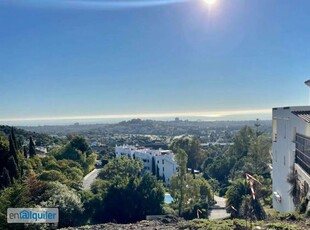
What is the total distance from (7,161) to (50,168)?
2454 millimetres

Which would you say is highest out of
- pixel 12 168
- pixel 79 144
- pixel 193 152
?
pixel 79 144

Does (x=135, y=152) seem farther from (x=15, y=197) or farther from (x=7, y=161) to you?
(x=15, y=197)

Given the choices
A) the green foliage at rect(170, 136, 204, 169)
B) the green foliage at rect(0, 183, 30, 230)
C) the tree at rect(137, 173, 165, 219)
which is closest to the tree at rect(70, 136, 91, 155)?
the green foliage at rect(170, 136, 204, 169)

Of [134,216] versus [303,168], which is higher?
[303,168]

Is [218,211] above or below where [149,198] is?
below

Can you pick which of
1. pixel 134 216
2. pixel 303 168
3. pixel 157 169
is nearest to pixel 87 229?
pixel 303 168

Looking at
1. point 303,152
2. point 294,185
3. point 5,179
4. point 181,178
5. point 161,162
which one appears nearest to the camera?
point 303,152

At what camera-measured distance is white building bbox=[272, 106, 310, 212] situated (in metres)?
9.63

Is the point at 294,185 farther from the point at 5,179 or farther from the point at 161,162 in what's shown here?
the point at 161,162

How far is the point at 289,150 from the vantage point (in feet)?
38.8

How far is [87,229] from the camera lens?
30.0 ft

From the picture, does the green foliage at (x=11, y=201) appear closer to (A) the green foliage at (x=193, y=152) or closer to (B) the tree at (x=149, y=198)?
(B) the tree at (x=149, y=198)

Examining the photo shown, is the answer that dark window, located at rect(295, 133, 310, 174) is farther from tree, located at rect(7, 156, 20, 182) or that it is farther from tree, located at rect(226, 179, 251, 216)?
tree, located at rect(7, 156, 20, 182)

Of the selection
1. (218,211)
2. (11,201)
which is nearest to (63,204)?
(11,201)
